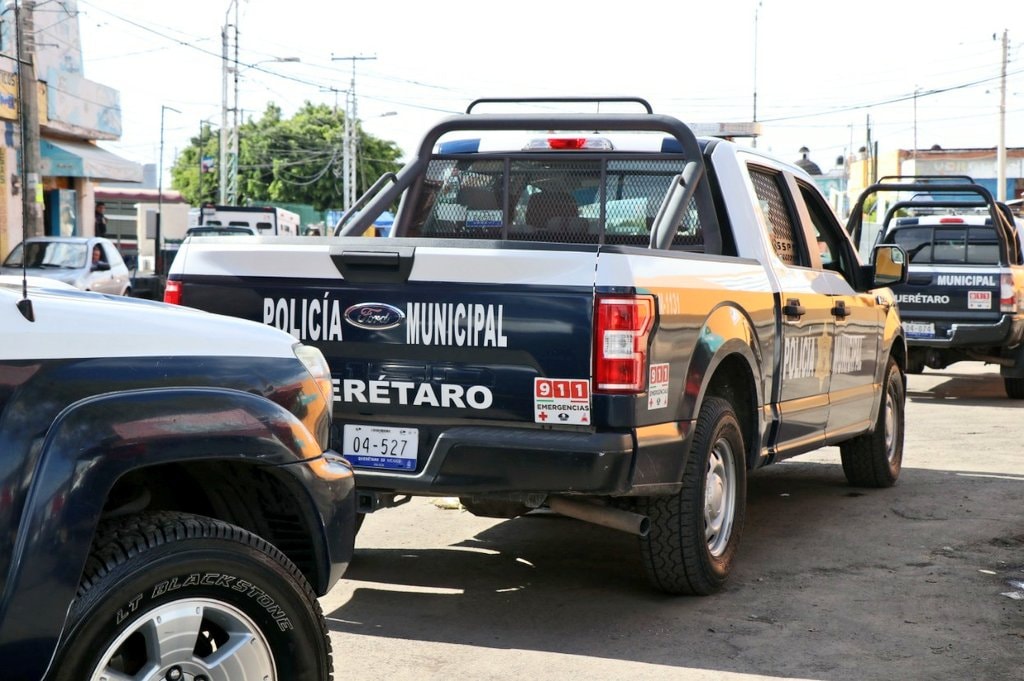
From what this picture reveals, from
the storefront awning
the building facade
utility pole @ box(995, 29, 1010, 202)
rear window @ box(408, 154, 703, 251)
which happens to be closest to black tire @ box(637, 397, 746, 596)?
rear window @ box(408, 154, 703, 251)

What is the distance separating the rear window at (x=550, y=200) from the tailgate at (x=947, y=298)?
812cm

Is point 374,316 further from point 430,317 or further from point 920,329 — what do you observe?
point 920,329

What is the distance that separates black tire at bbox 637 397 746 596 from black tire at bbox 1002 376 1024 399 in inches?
379

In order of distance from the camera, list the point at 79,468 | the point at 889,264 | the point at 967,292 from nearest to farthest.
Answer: the point at 79,468, the point at 889,264, the point at 967,292

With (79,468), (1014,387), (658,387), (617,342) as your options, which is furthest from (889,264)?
(1014,387)

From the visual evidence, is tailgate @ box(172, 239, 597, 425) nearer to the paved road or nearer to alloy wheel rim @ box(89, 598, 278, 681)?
the paved road

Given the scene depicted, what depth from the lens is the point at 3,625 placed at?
2805 mm

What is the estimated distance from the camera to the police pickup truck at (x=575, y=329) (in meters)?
5.01

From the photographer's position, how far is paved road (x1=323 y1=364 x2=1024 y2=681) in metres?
4.86

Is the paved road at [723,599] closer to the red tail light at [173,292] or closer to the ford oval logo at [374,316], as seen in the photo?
the ford oval logo at [374,316]

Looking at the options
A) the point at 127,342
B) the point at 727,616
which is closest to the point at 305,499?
the point at 127,342

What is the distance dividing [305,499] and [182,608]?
0.48 meters

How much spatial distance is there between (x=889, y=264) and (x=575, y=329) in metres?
3.46

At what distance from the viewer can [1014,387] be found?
1463cm
